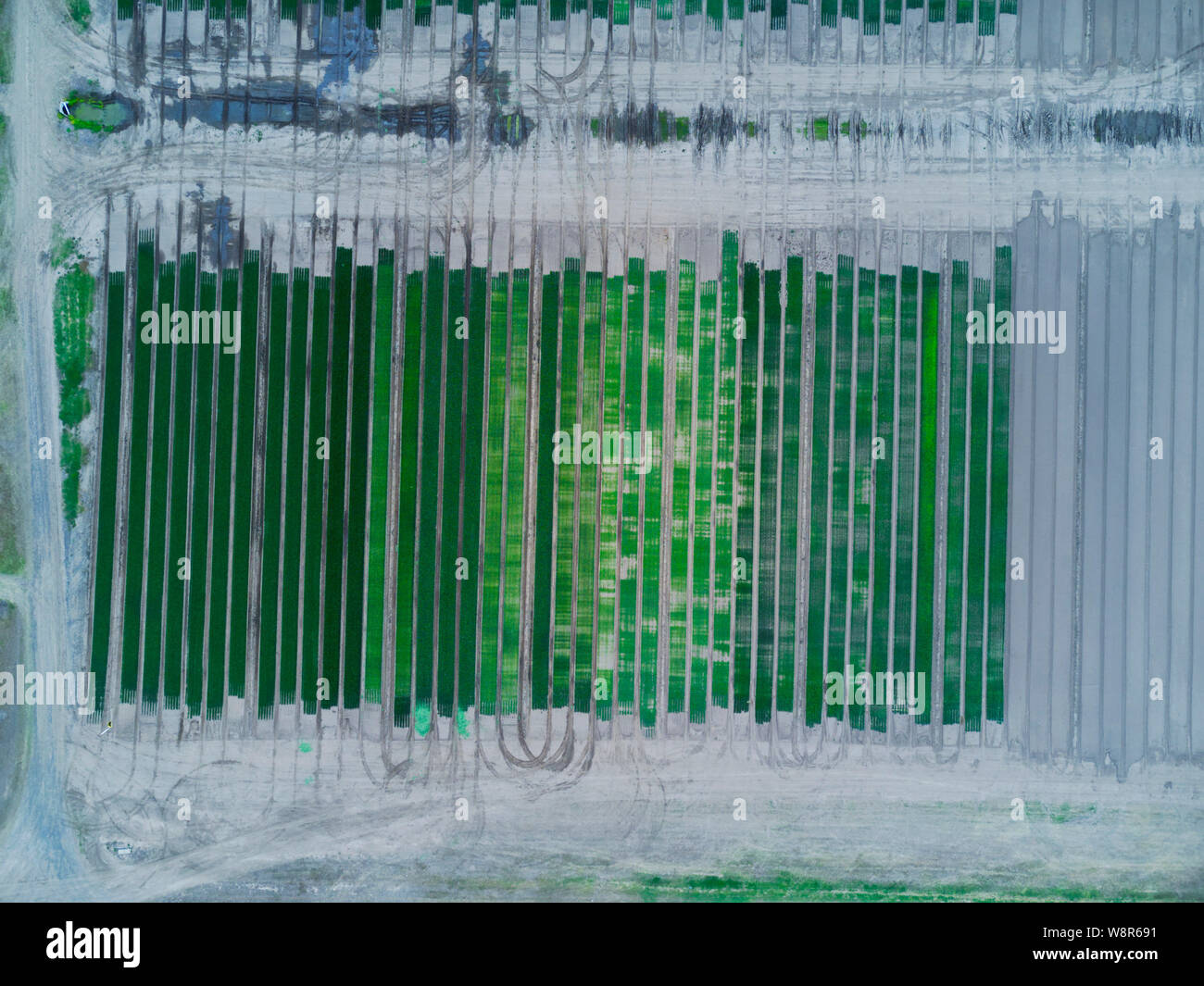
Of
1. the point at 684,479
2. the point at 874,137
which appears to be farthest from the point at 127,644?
the point at 874,137

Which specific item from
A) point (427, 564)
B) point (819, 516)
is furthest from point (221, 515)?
point (819, 516)

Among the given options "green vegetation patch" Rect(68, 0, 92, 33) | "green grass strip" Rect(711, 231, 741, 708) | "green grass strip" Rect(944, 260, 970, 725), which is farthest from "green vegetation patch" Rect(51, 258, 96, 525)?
"green grass strip" Rect(944, 260, 970, 725)

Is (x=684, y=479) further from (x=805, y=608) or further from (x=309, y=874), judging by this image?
(x=309, y=874)

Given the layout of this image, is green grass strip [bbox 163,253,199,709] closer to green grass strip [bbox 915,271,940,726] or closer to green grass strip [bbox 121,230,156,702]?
green grass strip [bbox 121,230,156,702]
